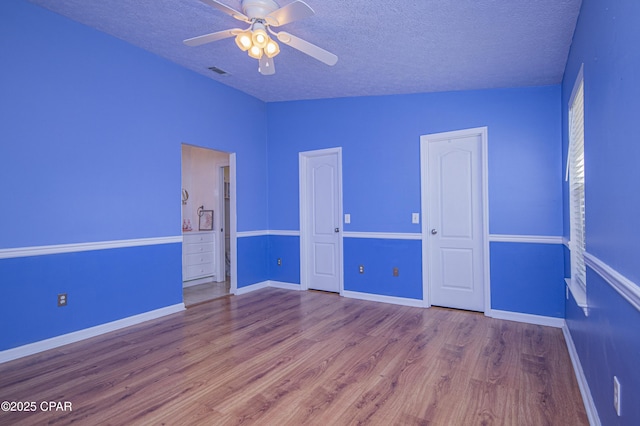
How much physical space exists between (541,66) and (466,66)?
0.66 m

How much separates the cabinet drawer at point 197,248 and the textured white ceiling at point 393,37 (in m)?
2.74

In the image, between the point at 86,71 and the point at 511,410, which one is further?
the point at 86,71

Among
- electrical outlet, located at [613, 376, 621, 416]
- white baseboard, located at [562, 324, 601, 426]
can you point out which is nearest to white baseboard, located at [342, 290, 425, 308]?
white baseboard, located at [562, 324, 601, 426]

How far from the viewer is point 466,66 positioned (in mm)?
3295

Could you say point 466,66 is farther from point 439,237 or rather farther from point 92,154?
point 92,154

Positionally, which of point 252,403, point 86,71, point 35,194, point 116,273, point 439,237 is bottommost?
point 252,403

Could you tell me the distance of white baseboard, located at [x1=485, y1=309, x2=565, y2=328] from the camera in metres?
3.41

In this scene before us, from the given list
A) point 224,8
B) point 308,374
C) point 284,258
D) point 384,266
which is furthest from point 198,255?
point 224,8

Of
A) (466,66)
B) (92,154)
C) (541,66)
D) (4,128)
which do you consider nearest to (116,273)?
(92,154)

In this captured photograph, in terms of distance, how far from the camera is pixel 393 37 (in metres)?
2.90

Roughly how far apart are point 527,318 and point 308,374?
101 inches

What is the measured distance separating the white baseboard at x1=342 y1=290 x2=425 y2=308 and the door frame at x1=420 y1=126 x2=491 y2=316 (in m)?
0.10

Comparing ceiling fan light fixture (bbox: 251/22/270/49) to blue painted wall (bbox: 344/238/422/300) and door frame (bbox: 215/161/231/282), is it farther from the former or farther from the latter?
door frame (bbox: 215/161/231/282)

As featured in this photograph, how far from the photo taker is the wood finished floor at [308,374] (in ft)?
6.49
